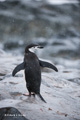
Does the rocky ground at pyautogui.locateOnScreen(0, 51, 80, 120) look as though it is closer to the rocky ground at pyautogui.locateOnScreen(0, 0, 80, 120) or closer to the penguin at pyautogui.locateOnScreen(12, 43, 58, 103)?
the rocky ground at pyautogui.locateOnScreen(0, 0, 80, 120)

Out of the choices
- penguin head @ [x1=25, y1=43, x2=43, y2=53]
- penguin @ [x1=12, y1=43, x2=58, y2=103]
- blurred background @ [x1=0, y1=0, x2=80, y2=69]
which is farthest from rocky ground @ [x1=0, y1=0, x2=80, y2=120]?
penguin head @ [x1=25, y1=43, x2=43, y2=53]

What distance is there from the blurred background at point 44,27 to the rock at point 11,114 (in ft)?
34.0

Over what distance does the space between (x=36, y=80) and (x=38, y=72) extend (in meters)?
0.15

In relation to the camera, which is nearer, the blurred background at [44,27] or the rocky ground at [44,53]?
the rocky ground at [44,53]

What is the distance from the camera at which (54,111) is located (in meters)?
4.83

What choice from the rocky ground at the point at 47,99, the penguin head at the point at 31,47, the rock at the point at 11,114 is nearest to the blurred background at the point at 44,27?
the rocky ground at the point at 47,99

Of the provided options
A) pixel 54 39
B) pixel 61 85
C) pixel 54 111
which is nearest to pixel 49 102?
pixel 54 111

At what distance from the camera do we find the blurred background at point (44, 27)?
1680 cm

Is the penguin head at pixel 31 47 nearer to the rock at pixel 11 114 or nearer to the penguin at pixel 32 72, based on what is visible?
the penguin at pixel 32 72

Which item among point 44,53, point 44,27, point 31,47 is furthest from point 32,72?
point 44,27

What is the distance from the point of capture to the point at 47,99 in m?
5.38

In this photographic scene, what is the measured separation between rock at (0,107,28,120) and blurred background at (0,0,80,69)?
34.0ft

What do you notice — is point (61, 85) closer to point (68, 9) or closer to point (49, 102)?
point (49, 102)

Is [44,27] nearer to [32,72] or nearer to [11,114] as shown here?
[32,72]
